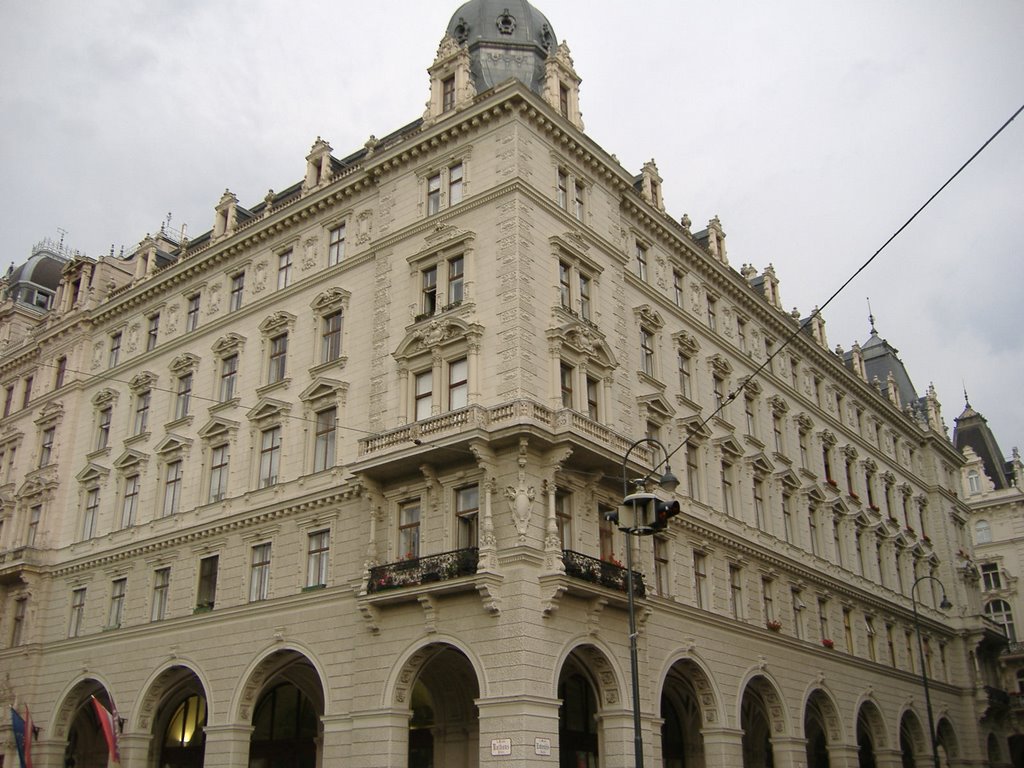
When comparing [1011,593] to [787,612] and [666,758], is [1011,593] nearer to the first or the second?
[787,612]

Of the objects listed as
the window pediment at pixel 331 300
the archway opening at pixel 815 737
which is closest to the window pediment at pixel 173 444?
the window pediment at pixel 331 300

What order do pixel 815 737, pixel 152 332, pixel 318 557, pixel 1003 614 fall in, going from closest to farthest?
pixel 318 557
pixel 152 332
pixel 815 737
pixel 1003 614

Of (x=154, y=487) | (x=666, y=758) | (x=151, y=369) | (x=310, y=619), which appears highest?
(x=151, y=369)

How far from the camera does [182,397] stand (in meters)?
45.7

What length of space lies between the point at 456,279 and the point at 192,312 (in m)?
17.2

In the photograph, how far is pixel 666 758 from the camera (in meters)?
40.2

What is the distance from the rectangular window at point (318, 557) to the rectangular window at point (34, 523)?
1956 centimetres

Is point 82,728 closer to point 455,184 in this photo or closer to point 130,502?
point 130,502

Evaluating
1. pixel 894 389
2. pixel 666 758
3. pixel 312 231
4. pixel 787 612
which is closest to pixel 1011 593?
pixel 894 389

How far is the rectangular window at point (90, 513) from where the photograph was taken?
47.2 meters

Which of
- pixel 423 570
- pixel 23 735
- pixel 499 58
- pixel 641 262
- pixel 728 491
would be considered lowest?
pixel 23 735

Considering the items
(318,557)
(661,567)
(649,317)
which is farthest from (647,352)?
(318,557)

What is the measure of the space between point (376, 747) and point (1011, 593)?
64.1m

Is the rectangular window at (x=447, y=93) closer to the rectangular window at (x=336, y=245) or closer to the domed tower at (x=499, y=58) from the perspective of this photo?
the domed tower at (x=499, y=58)
